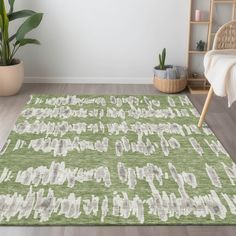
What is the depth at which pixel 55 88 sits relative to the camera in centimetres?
377

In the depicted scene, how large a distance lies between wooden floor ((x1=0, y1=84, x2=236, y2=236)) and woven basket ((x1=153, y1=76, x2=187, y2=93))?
3.3 inches

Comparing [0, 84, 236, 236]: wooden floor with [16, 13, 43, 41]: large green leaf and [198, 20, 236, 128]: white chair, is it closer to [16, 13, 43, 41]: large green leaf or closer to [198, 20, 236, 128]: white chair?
[198, 20, 236, 128]: white chair

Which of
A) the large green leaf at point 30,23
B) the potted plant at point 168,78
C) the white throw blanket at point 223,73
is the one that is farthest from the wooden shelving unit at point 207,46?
the large green leaf at point 30,23

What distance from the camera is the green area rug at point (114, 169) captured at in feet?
6.38

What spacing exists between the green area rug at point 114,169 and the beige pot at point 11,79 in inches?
13.3

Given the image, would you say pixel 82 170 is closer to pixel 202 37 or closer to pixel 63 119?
pixel 63 119

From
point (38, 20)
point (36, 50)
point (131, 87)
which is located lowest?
point (131, 87)

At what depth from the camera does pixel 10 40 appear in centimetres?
345

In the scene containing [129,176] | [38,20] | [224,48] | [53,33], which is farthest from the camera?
[53,33]

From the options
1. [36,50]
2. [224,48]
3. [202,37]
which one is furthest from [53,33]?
[224,48]

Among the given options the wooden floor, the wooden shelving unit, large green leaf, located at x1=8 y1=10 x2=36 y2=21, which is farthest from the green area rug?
large green leaf, located at x1=8 y1=10 x2=36 y2=21

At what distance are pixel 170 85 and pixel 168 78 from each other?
0.06 metres

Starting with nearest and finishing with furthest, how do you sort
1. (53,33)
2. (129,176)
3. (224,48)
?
(129,176) < (224,48) < (53,33)

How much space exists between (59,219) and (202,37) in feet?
8.05
